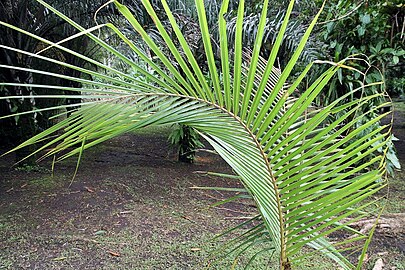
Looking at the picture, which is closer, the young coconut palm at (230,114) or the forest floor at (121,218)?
the young coconut palm at (230,114)

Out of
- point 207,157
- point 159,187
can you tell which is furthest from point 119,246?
point 207,157

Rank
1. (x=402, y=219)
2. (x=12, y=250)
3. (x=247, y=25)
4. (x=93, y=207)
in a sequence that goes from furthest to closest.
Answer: (x=247, y=25)
(x=93, y=207)
(x=402, y=219)
(x=12, y=250)

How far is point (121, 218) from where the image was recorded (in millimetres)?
2662

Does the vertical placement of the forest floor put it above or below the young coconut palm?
below

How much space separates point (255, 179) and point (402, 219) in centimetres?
226

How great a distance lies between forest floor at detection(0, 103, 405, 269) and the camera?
207 cm

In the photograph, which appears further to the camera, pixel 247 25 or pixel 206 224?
pixel 247 25

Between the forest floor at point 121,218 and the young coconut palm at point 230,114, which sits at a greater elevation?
the young coconut palm at point 230,114

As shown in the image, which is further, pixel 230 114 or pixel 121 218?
pixel 121 218

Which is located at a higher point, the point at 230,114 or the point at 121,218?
the point at 230,114

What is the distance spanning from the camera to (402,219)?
2.55 meters

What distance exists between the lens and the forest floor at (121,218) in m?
2.07

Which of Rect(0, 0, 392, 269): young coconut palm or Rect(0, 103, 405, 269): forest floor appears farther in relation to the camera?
Rect(0, 103, 405, 269): forest floor

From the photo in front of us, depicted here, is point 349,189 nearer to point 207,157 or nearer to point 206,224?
point 206,224
